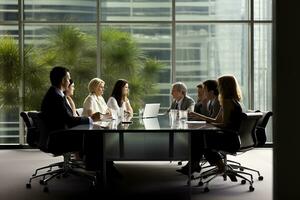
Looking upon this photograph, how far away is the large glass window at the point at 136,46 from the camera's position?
1038 centimetres

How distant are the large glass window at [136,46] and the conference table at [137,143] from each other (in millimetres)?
4214

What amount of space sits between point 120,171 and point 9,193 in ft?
6.44

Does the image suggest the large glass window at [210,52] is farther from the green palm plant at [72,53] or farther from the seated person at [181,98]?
the seated person at [181,98]

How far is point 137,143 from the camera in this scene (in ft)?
19.9

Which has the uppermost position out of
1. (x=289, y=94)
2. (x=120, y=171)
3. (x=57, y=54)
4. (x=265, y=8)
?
(x=265, y=8)

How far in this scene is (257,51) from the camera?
10789mm

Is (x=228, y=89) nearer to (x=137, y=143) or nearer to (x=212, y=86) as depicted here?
(x=212, y=86)

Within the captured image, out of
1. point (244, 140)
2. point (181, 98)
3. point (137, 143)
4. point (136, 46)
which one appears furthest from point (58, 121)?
point (136, 46)

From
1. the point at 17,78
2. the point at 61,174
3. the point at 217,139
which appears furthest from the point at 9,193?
the point at 17,78

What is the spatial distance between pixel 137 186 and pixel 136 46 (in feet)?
15.2

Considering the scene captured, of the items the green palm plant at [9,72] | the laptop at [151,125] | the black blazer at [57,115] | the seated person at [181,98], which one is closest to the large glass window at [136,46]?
the green palm plant at [9,72]

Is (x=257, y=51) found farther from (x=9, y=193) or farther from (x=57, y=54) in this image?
(x=9, y=193)

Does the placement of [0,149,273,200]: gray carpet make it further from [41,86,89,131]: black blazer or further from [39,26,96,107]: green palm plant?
[39,26,96,107]: green palm plant

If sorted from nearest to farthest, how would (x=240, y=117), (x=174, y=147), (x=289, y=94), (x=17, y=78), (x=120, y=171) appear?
1. (x=289, y=94)
2. (x=174, y=147)
3. (x=240, y=117)
4. (x=120, y=171)
5. (x=17, y=78)
